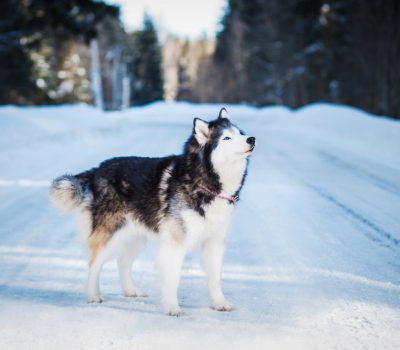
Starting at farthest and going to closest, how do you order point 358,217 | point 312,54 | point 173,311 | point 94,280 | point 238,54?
→ 1. point 238,54
2. point 312,54
3. point 358,217
4. point 94,280
5. point 173,311

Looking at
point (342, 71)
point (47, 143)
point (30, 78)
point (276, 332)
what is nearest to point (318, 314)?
point (276, 332)

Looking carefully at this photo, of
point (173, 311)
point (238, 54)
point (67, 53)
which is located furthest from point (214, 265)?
point (238, 54)

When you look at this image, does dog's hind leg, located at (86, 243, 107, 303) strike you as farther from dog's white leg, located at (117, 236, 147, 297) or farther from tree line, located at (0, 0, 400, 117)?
tree line, located at (0, 0, 400, 117)

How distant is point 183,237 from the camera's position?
12.7 ft

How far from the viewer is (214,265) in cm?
408

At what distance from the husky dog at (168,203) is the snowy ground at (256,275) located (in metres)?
0.30

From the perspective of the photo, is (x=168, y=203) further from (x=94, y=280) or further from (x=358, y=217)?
(x=358, y=217)

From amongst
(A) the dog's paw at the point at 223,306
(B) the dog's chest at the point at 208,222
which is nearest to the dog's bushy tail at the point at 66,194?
(B) the dog's chest at the point at 208,222

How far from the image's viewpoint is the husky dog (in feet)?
12.8

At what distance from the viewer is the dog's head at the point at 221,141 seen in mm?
3896

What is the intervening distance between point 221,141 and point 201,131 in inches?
7.5

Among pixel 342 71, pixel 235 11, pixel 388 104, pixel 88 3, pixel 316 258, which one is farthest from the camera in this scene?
pixel 235 11

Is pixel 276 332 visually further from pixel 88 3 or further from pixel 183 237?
pixel 88 3

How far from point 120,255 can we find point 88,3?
20.4m
